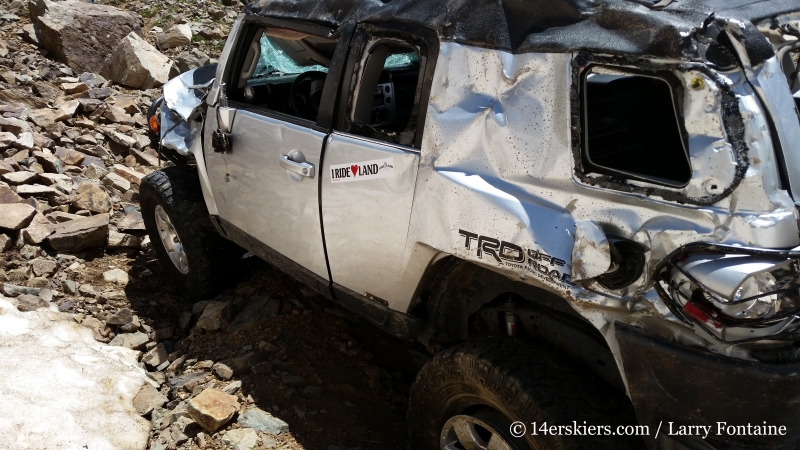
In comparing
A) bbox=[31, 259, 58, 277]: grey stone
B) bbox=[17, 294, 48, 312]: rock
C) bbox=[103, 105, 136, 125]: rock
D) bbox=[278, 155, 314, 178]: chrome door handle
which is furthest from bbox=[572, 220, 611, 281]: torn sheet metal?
bbox=[103, 105, 136, 125]: rock

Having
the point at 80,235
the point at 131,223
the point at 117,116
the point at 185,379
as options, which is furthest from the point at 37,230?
the point at 117,116

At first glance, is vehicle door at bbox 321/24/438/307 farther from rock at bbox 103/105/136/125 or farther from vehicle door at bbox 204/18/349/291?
rock at bbox 103/105/136/125

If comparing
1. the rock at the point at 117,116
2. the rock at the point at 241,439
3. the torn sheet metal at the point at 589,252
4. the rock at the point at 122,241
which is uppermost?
the torn sheet metal at the point at 589,252

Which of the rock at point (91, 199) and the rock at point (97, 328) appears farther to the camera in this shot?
the rock at point (91, 199)

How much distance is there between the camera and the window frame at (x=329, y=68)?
10.2 feet

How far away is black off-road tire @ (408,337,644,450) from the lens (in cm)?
231

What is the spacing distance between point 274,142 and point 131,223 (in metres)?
2.57

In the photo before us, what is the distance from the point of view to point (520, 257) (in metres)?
2.32

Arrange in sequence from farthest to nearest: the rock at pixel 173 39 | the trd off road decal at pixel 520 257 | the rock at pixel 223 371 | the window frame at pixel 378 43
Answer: the rock at pixel 173 39
the rock at pixel 223 371
the window frame at pixel 378 43
the trd off road decal at pixel 520 257

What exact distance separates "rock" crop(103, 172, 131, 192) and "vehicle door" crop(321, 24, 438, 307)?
3504 mm

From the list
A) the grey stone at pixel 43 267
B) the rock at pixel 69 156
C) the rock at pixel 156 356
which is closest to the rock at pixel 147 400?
the rock at pixel 156 356

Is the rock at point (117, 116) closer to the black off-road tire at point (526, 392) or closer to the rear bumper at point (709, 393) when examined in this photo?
the black off-road tire at point (526, 392)

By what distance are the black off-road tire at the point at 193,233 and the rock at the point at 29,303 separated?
805mm

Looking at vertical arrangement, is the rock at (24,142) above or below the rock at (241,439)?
above
